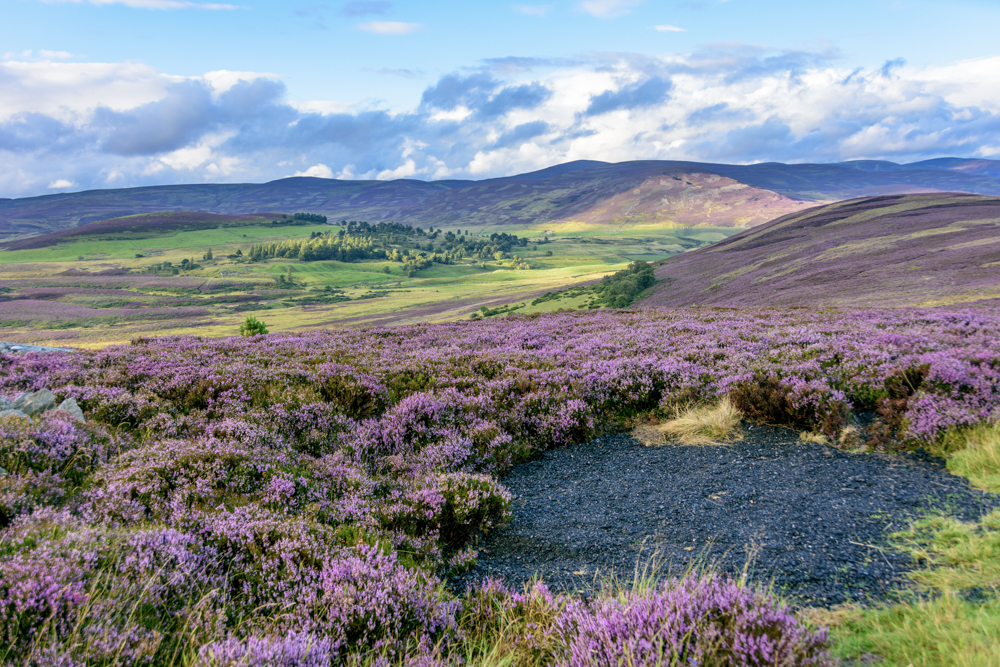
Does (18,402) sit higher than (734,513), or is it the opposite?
(18,402)

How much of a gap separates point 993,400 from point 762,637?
7.27 metres

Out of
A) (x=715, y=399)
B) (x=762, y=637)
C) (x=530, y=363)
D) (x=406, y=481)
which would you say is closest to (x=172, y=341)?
(x=530, y=363)

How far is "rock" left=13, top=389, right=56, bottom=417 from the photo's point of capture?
7516mm

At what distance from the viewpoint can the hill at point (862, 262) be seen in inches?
1152

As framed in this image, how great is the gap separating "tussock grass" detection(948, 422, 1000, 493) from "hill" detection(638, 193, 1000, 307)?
22668mm

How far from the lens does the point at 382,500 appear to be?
549cm

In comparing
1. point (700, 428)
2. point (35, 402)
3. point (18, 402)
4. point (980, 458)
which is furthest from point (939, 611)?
point (18, 402)

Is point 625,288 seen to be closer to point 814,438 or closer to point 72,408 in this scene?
point 814,438

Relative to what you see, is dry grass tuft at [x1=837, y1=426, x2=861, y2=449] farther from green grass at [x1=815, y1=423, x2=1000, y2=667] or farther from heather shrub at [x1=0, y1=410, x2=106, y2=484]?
heather shrub at [x1=0, y1=410, x2=106, y2=484]

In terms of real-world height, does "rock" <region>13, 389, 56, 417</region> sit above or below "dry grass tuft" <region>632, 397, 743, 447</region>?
above

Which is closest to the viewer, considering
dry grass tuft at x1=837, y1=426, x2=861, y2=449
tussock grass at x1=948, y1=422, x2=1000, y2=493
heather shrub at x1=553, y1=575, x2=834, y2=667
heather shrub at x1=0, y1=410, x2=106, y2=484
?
heather shrub at x1=553, y1=575, x2=834, y2=667

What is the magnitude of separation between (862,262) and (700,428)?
43.3 m

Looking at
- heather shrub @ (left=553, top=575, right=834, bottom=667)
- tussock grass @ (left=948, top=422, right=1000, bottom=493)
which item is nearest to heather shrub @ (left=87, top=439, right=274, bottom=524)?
heather shrub @ (left=553, top=575, right=834, bottom=667)

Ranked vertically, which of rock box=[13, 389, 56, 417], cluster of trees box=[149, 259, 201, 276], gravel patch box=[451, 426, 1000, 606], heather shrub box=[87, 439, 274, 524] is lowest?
gravel patch box=[451, 426, 1000, 606]
